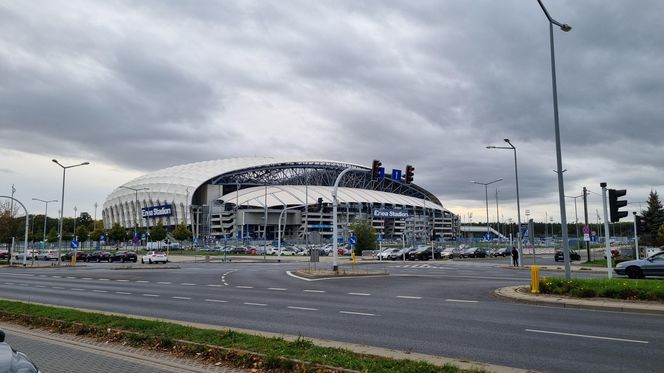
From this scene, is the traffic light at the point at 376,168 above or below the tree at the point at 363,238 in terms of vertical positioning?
above

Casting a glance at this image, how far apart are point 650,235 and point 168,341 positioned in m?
75.2

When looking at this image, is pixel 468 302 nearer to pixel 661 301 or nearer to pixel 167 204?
pixel 661 301

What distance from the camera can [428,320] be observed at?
13.1 meters

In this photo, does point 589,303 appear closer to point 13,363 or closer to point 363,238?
point 13,363

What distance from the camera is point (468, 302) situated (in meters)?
17.2

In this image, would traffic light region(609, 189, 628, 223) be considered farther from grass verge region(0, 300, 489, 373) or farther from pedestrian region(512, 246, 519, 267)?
pedestrian region(512, 246, 519, 267)

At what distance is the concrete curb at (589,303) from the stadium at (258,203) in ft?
330

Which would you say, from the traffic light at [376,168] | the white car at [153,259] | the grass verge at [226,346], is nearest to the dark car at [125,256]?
the white car at [153,259]

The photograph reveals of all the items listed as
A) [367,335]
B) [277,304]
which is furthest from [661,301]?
[277,304]

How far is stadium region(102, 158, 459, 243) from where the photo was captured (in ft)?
429

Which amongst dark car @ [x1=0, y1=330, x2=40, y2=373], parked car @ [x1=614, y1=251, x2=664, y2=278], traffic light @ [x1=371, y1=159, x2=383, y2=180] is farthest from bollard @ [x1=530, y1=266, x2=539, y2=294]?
dark car @ [x1=0, y1=330, x2=40, y2=373]

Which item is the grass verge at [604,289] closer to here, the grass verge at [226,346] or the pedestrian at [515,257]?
the grass verge at [226,346]

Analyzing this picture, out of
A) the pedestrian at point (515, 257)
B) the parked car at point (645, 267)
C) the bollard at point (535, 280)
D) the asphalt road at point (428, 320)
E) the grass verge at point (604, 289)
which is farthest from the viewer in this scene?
the pedestrian at point (515, 257)

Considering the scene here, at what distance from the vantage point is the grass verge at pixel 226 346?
7477mm
